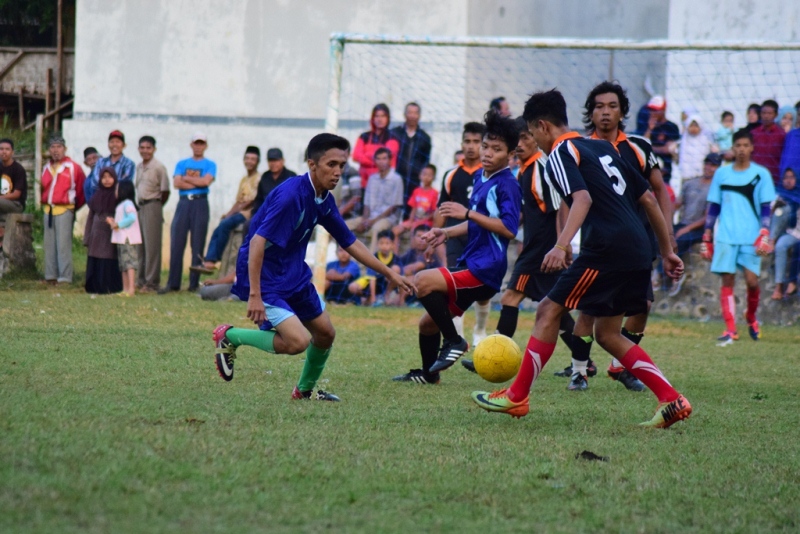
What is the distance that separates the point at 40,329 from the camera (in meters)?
9.60

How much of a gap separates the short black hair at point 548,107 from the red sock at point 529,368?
1.33 meters

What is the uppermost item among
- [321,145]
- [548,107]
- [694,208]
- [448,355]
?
[548,107]

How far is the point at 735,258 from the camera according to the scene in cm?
1165

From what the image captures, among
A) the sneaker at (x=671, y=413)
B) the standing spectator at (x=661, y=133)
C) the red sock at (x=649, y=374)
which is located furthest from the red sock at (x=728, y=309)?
the sneaker at (x=671, y=413)

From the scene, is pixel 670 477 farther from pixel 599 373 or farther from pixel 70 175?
pixel 70 175

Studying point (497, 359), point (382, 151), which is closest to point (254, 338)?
point (497, 359)

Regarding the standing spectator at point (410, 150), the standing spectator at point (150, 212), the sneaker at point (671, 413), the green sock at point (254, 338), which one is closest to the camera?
the sneaker at point (671, 413)

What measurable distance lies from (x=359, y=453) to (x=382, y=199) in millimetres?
10580

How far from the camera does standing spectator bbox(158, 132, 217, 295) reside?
1515 cm

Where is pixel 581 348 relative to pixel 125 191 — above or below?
below

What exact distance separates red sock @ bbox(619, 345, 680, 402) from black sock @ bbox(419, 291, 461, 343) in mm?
1898

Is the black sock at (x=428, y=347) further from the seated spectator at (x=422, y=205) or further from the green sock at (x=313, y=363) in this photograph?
the seated spectator at (x=422, y=205)

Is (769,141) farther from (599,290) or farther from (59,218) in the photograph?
(59,218)

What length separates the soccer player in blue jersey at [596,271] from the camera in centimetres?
578
